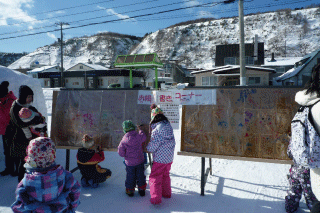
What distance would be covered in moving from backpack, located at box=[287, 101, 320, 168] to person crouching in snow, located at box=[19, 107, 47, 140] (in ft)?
11.3

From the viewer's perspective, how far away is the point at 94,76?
3512 centimetres

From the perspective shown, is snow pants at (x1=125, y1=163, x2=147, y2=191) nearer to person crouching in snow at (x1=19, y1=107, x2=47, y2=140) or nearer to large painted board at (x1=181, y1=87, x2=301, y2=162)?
large painted board at (x1=181, y1=87, x2=301, y2=162)

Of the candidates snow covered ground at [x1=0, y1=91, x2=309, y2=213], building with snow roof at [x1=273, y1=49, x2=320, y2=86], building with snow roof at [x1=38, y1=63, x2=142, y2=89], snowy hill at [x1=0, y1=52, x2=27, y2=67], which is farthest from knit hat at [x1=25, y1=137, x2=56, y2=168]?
snowy hill at [x1=0, y1=52, x2=27, y2=67]

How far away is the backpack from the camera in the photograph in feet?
6.97

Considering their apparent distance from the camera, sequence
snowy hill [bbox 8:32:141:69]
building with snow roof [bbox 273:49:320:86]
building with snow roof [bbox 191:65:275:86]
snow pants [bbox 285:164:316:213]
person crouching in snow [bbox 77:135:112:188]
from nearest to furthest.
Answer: snow pants [bbox 285:164:316:213], person crouching in snow [bbox 77:135:112:188], building with snow roof [bbox 191:65:275:86], building with snow roof [bbox 273:49:320:86], snowy hill [bbox 8:32:141:69]

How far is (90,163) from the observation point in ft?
11.7

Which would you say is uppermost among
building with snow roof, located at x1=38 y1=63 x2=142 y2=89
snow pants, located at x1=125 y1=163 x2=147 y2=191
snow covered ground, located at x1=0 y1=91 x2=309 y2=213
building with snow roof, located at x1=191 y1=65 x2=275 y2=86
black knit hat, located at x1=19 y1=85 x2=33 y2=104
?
building with snow roof, located at x1=38 y1=63 x2=142 y2=89

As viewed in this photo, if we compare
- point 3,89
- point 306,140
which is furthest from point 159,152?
point 3,89

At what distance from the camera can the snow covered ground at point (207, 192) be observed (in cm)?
313

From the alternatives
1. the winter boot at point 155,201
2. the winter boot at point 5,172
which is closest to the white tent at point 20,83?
the winter boot at point 5,172

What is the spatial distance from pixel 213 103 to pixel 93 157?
2155 mm

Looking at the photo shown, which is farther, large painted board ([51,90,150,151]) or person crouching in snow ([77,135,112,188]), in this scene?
large painted board ([51,90,150,151])

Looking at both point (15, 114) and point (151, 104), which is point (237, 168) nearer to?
point (151, 104)

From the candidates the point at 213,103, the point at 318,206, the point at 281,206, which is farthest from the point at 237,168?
the point at 318,206
